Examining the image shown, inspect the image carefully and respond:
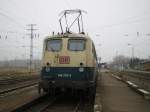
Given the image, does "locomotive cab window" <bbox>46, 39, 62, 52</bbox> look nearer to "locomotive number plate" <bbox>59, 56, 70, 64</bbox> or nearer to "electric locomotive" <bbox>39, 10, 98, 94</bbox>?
"electric locomotive" <bbox>39, 10, 98, 94</bbox>

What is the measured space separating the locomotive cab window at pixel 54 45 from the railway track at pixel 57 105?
7.89 feet

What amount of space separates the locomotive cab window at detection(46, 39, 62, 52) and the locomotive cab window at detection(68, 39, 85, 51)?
46cm

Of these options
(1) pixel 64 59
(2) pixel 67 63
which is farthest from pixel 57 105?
(1) pixel 64 59

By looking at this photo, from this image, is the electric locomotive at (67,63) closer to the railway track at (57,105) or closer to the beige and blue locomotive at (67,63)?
the beige and blue locomotive at (67,63)

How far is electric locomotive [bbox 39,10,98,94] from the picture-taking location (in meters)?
12.6

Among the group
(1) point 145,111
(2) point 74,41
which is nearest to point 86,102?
(2) point 74,41

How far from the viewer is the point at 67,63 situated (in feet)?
42.5

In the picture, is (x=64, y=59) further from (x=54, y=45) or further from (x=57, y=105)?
(x=57, y=105)

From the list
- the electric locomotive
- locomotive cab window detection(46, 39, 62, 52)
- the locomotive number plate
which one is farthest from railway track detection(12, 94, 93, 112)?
locomotive cab window detection(46, 39, 62, 52)

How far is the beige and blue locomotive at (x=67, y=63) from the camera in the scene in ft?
41.3

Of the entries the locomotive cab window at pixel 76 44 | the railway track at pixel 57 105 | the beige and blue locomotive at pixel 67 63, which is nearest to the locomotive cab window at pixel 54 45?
the beige and blue locomotive at pixel 67 63

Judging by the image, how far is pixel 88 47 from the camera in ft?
43.3

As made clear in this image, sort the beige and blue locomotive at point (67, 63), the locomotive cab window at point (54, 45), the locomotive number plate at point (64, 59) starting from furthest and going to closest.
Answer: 1. the locomotive cab window at point (54, 45)
2. the locomotive number plate at point (64, 59)
3. the beige and blue locomotive at point (67, 63)

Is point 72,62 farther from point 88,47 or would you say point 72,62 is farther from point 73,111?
point 73,111
